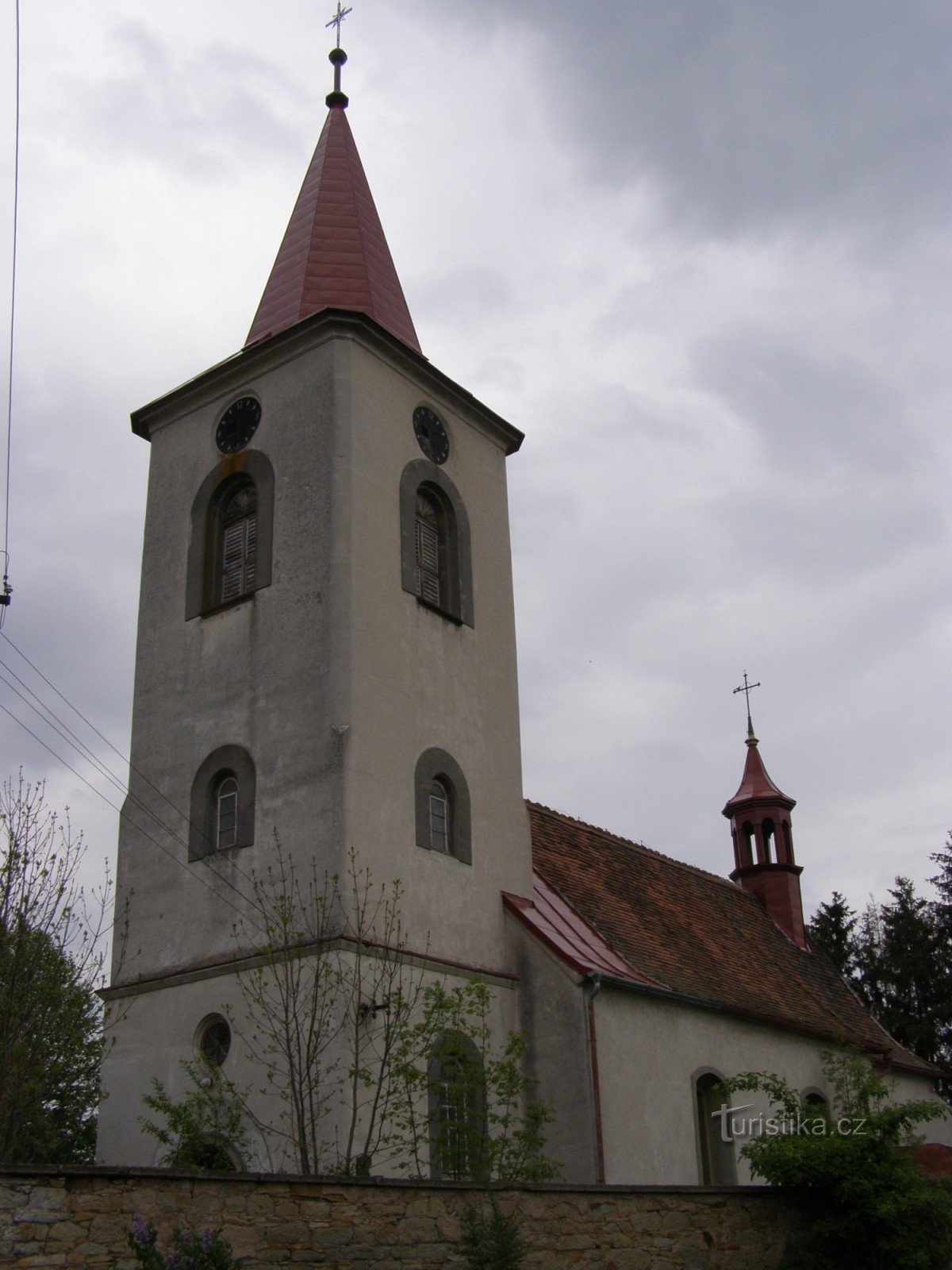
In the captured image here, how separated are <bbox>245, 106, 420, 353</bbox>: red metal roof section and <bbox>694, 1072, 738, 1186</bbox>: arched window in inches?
481

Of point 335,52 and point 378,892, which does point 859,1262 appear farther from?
point 335,52

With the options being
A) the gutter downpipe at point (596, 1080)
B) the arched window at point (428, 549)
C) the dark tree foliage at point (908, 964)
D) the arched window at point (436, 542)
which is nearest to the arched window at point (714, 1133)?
the gutter downpipe at point (596, 1080)

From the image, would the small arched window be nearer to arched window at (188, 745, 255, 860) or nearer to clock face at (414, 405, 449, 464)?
arched window at (188, 745, 255, 860)

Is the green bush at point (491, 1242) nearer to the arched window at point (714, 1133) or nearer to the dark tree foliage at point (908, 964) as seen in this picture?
the arched window at point (714, 1133)

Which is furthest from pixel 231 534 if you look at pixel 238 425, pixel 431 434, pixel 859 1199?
pixel 859 1199

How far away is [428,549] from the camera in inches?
828

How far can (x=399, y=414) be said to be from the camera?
2105 cm

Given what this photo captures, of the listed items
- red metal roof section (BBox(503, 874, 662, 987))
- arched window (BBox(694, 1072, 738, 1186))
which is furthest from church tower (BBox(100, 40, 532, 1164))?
arched window (BBox(694, 1072, 738, 1186))

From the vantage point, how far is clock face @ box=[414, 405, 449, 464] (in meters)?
21.6

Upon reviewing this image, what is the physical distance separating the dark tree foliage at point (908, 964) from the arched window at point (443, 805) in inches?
1092

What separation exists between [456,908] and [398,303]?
10488 mm

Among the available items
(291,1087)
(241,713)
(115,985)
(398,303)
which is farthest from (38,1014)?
(398,303)

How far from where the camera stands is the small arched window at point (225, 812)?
18.4m

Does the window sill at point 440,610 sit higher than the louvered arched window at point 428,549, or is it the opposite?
the louvered arched window at point 428,549
